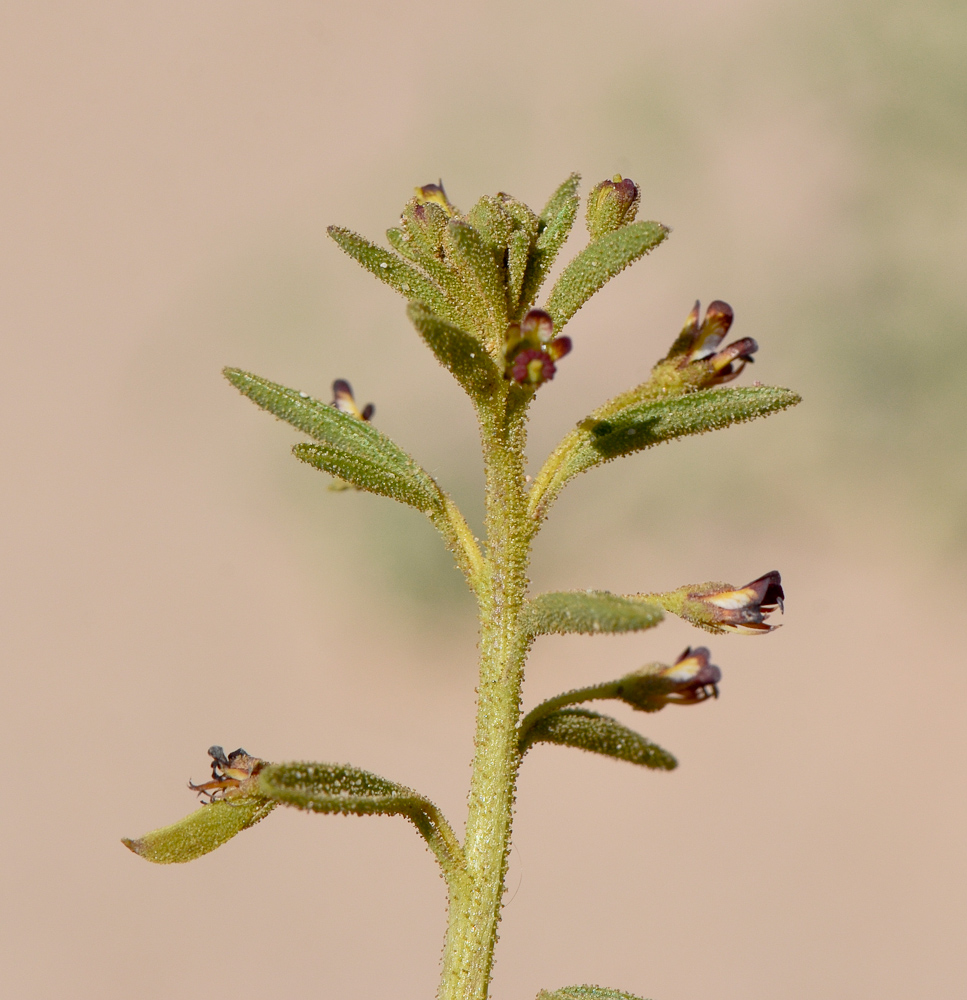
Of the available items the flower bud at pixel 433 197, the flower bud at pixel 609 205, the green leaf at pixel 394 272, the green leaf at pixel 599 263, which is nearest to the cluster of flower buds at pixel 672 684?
the green leaf at pixel 599 263

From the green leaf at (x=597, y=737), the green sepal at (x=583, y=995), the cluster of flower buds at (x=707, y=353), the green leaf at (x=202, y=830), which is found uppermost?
the cluster of flower buds at (x=707, y=353)

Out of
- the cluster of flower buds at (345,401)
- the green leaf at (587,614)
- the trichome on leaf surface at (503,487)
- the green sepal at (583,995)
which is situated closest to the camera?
the green leaf at (587,614)

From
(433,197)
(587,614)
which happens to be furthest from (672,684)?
(433,197)

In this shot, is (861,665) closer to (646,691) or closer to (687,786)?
(687,786)

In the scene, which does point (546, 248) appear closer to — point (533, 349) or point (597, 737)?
point (533, 349)

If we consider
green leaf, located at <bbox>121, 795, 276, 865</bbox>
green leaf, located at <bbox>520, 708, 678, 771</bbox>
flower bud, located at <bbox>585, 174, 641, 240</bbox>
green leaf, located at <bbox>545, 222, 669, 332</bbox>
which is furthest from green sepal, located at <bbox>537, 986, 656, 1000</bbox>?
flower bud, located at <bbox>585, 174, 641, 240</bbox>

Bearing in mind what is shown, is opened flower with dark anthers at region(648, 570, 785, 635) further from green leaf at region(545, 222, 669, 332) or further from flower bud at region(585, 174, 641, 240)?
flower bud at region(585, 174, 641, 240)

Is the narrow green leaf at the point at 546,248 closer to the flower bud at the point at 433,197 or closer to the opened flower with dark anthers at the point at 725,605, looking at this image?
the flower bud at the point at 433,197
